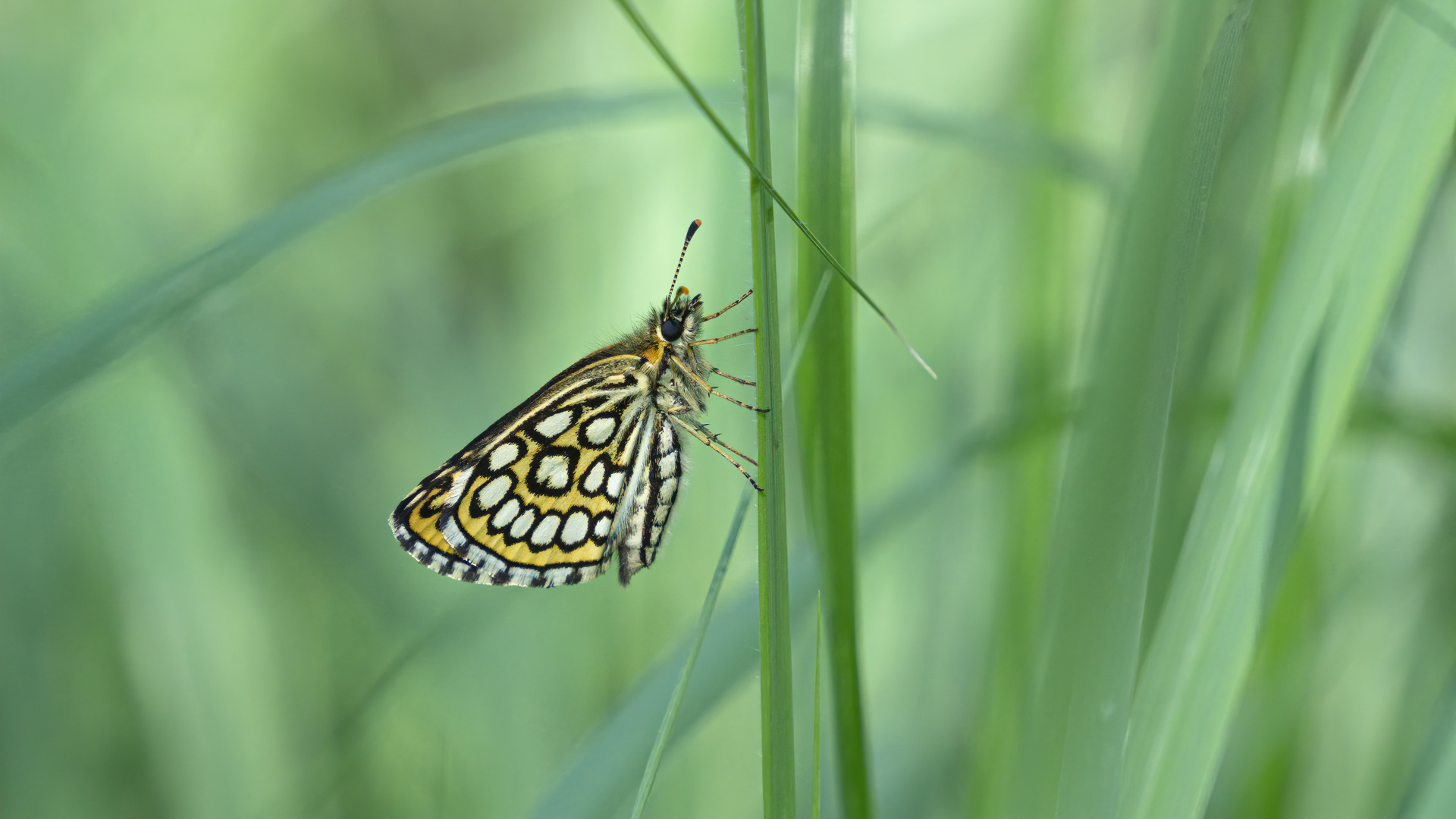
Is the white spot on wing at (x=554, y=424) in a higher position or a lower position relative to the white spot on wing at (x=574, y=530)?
A: higher

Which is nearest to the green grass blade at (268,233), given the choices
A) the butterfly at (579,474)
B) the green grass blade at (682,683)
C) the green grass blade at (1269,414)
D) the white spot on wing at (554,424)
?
the butterfly at (579,474)

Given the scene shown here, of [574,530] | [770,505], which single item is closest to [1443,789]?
[770,505]

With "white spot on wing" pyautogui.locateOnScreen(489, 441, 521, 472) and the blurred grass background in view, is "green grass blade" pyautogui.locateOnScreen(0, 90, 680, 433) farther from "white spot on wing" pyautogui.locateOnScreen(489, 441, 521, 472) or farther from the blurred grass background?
"white spot on wing" pyautogui.locateOnScreen(489, 441, 521, 472)

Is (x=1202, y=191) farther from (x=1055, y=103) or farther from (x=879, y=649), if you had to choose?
(x=879, y=649)

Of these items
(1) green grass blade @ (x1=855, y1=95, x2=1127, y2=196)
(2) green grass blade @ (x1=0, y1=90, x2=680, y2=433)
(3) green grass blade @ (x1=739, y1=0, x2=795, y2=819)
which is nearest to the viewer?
(3) green grass blade @ (x1=739, y1=0, x2=795, y2=819)

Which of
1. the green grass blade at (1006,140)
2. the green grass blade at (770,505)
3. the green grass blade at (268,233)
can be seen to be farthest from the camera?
the green grass blade at (1006,140)

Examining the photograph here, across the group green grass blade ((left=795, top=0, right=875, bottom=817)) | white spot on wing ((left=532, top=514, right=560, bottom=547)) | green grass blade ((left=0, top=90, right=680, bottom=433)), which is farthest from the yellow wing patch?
green grass blade ((left=795, top=0, right=875, bottom=817))

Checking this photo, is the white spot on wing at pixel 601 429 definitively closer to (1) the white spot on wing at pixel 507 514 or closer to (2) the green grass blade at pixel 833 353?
(1) the white spot on wing at pixel 507 514

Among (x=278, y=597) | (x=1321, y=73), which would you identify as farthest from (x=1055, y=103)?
(x=278, y=597)
